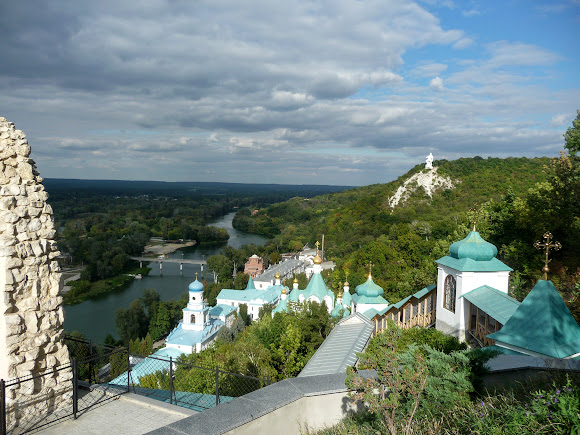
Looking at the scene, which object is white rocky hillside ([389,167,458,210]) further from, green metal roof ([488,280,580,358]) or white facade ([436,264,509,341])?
green metal roof ([488,280,580,358])

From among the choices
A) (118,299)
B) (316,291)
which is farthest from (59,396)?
(118,299)

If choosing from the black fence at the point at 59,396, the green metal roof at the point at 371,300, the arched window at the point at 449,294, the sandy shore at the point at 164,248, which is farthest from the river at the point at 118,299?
the black fence at the point at 59,396

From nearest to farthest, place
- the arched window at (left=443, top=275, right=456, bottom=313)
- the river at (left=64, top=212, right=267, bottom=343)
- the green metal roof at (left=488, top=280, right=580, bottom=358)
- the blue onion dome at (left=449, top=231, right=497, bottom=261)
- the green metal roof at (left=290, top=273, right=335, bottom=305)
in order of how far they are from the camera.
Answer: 1. the green metal roof at (left=488, top=280, right=580, bottom=358)
2. the blue onion dome at (left=449, top=231, right=497, bottom=261)
3. the arched window at (left=443, top=275, right=456, bottom=313)
4. the green metal roof at (left=290, top=273, right=335, bottom=305)
5. the river at (left=64, top=212, right=267, bottom=343)

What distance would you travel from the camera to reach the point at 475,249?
33.7 ft

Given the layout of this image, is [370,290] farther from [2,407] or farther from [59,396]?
[2,407]

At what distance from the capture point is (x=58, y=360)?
516cm

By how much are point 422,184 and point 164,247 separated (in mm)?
→ 46260

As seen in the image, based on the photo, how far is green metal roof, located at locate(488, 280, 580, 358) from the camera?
664 centimetres

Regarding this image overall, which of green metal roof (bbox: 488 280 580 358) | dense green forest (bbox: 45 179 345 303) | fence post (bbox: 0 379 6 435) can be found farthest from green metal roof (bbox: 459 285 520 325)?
dense green forest (bbox: 45 179 345 303)

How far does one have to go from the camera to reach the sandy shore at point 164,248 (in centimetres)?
7184

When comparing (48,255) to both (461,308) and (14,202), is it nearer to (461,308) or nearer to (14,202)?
(14,202)

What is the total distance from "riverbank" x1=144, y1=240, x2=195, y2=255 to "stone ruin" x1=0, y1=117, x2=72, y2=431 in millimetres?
67507

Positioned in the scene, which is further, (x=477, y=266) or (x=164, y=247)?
(x=164, y=247)

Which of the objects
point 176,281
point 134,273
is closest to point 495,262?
point 176,281
